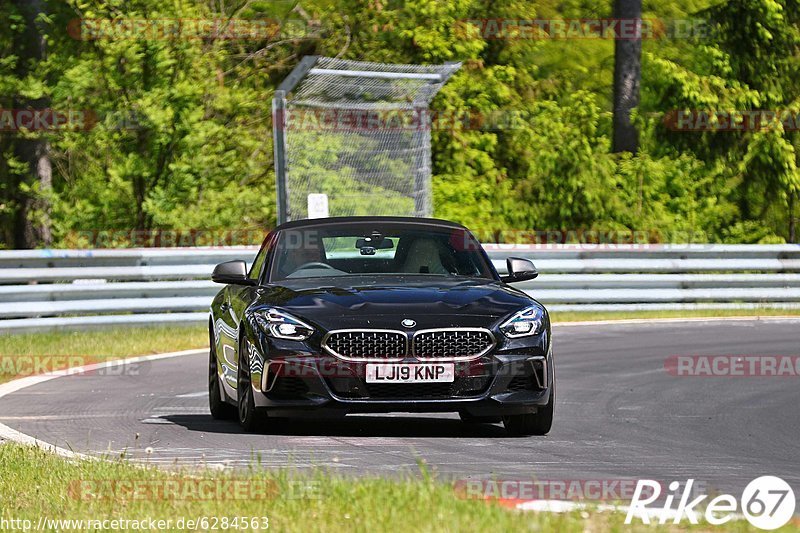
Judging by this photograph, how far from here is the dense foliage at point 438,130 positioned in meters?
25.0

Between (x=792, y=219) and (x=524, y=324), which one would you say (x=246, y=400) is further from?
(x=792, y=219)

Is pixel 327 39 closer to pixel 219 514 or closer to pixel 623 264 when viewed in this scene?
pixel 623 264

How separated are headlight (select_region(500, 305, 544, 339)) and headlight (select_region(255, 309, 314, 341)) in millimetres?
1143

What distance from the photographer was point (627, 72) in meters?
33.6

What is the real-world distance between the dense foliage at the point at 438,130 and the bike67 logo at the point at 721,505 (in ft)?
59.0

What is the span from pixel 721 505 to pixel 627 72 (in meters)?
27.6

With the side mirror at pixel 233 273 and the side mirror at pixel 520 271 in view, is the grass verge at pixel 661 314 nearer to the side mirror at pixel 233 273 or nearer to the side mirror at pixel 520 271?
the side mirror at pixel 520 271

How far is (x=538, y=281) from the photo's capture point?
21984 mm

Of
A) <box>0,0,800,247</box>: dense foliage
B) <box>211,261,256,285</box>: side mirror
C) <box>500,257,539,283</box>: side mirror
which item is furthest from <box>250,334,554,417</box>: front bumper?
<box>0,0,800,247</box>: dense foliage

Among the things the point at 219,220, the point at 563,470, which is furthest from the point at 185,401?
the point at 219,220

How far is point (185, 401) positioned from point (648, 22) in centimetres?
2892

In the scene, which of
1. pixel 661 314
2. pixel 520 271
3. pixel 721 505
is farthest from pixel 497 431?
pixel 661 314

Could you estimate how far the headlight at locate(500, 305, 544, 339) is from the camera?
9.51 metres

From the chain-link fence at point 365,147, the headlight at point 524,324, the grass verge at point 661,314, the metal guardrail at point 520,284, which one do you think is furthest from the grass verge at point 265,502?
the grass verge at point 661,314
